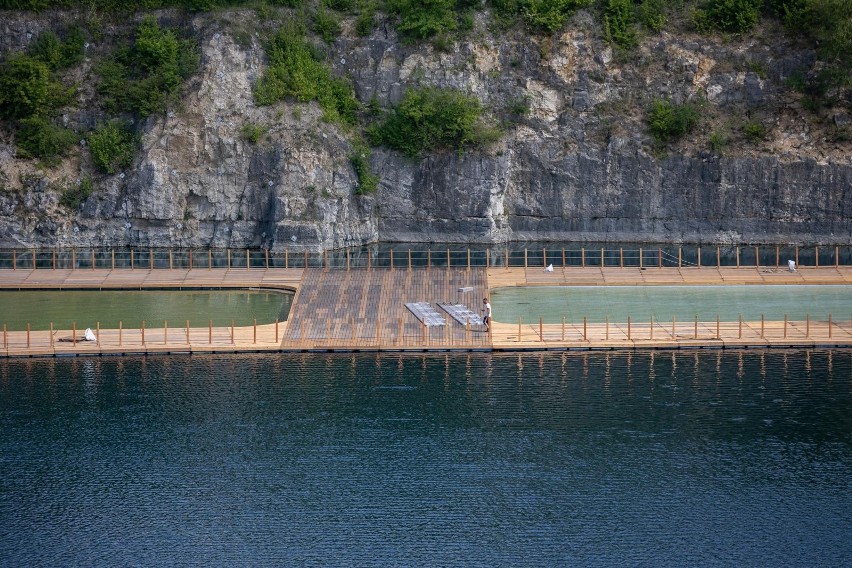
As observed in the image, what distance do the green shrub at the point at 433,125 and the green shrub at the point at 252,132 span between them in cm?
833

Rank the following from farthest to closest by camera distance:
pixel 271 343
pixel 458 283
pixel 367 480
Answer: pixel 458 283 < pixel 271 343 < pixel 367 480

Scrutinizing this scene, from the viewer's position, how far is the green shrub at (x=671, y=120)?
339 feet

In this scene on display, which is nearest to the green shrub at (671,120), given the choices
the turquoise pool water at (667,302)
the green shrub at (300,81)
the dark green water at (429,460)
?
the turquoise pool water at (667,302)

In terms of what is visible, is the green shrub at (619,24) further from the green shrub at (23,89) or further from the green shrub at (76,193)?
the green shrub at (23,89)

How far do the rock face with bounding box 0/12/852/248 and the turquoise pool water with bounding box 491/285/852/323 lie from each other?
17.7 m

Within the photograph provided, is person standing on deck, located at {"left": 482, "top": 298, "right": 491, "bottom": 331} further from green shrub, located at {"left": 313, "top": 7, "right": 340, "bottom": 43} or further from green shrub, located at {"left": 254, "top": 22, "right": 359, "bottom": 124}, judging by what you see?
green shrub, located at {"left": 313, "top": 7, "right": 340, "bottom": 43}

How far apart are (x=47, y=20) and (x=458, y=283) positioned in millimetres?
44138

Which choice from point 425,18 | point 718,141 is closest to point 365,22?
point 425,18

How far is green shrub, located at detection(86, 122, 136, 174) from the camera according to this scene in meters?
102

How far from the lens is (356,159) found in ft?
338

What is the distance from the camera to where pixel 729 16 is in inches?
4203

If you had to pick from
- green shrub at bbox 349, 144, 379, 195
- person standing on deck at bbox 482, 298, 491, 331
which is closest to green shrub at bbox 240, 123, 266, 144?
green shrub at bbox 349, 144, 379, 195

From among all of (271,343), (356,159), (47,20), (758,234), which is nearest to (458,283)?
(271,343)

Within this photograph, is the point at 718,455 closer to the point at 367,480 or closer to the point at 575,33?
the point at 367,480
